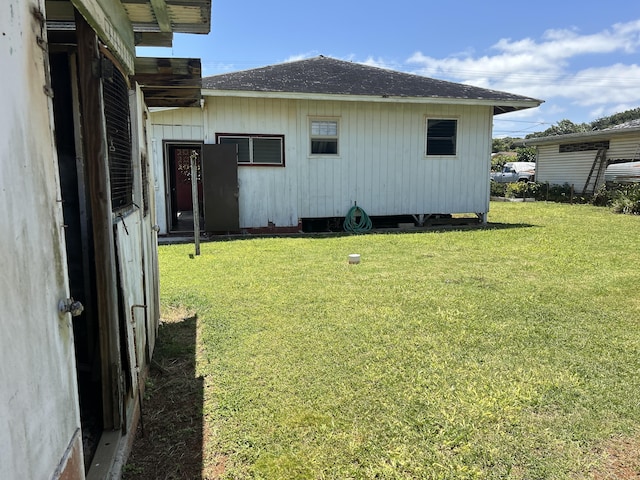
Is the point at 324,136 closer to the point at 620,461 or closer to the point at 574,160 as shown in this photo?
the point at 620,461

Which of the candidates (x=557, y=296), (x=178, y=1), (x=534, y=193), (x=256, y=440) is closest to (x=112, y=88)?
(x=178, y=1)

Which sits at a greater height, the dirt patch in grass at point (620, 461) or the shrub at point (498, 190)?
the shrub at point (498, 190)

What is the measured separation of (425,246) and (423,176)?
3219mm

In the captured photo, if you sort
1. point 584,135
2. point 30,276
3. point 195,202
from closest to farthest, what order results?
point 30,276 → point 195,202 → point 584,135

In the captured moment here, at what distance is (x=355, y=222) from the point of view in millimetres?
11047

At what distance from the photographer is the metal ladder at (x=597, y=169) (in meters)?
18.6

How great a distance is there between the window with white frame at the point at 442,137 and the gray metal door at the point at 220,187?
16.1ft

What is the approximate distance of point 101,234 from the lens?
7.39 ft

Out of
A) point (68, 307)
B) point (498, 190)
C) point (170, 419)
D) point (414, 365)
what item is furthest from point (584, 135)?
point (68, 307)

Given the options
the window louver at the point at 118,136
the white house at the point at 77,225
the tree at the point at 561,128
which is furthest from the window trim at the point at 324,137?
the tree at the point at 561,128

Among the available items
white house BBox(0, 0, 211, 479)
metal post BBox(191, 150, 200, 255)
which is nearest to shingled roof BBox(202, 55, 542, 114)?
metal post BBox(191, 150, 200, 255)

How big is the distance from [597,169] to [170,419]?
20880mm

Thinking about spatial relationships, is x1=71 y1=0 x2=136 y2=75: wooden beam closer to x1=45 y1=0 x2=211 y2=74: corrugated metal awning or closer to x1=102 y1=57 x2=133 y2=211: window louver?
x1=45 y1=0 x2=211 y2=74: corrugated metal awning

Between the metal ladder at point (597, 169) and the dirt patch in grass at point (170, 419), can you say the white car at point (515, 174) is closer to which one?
the metal ladder at point (597, 169)
